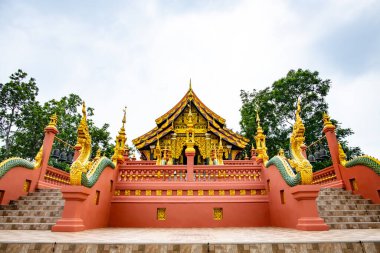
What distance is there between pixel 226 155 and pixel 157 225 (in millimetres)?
11729

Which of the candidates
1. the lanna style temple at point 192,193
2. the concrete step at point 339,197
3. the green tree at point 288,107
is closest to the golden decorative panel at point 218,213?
the lanna style temple at point 192,193

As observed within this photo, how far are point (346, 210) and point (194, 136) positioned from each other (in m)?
12.6

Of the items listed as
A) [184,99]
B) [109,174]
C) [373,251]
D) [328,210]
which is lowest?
[373,251]

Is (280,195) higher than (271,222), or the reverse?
(280,195)

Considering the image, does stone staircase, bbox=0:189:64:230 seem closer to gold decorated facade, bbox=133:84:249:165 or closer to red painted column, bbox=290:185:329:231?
red painted column, bbox=290:185:329:231

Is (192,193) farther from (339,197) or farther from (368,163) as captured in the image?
(368,163)

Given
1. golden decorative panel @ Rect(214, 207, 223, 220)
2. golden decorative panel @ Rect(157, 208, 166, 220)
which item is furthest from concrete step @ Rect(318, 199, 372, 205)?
golden decorative panel @ Rect(157, 208, 166, 220)

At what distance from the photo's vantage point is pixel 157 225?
679 cm

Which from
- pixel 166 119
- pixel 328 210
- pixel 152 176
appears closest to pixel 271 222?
pixel 328 210

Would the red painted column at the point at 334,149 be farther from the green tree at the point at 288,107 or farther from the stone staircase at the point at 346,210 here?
the green tree at the point at 288,107

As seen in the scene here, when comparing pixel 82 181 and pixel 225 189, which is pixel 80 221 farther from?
pixel 225 189

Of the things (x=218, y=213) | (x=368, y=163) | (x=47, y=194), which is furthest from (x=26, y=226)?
(x=368, y=163)

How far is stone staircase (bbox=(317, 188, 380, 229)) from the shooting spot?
5.64 meters

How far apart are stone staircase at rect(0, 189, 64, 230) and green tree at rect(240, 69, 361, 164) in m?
21.0
